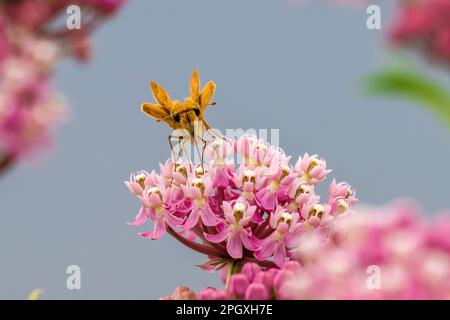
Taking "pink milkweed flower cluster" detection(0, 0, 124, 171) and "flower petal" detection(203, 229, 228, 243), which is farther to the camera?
"flower petal" detection(203, 229, 228, 243)

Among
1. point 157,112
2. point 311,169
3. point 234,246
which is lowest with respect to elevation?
point 234,246

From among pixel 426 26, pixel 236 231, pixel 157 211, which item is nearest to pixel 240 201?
pixel 236 231

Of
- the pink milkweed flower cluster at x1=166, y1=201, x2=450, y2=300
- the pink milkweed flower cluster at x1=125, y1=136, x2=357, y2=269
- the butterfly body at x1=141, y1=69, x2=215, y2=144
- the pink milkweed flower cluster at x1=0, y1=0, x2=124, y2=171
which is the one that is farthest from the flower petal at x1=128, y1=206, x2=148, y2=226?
the pink milkweed flower cluster at x1=166, y1=201, x2=450, y2=300

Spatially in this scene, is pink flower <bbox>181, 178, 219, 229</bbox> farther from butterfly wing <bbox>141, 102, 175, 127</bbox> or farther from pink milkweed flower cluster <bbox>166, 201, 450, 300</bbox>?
pink milkweed flower cluster <bbox>166, 201, 450, 300</bbox>

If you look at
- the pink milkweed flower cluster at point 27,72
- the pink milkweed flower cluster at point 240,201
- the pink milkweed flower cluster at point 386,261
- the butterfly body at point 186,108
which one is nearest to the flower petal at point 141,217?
the pink milkweed flower cluster at point 240,201

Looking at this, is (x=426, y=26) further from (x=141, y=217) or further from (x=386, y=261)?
(x=141, y=217)
